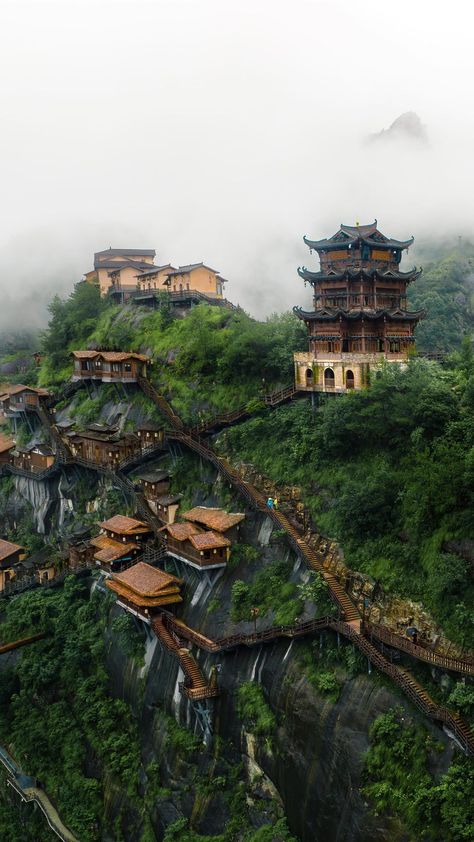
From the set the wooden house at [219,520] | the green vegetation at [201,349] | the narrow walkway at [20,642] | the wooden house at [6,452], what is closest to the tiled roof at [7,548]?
the narrow walkway at [20,642]

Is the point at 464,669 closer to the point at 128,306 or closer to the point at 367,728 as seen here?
the point at 367,728

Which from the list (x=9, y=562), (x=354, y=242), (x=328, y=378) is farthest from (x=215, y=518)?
(x=9, y=562)

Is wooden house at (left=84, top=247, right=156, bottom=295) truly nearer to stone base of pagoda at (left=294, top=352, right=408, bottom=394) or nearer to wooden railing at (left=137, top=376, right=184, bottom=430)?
wooden railing at (left=137, top=376, right=184, bottom=430)

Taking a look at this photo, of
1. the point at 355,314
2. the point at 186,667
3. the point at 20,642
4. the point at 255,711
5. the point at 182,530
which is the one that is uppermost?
the point at 355,314

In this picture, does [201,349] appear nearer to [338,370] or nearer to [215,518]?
[338,370]

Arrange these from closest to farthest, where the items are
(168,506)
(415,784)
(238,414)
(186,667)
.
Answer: (415,784), (186,667), (168,506), (238,414)

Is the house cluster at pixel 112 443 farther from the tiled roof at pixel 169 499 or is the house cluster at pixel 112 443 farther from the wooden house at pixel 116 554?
the wooden house at pixel 116 554
